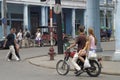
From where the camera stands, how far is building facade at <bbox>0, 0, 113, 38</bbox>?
52.0 meters

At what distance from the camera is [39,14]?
2264 inches

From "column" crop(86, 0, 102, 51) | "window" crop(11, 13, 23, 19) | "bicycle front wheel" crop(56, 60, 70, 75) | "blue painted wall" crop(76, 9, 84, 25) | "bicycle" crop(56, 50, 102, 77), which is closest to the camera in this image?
"bicycle" crop(56, 50, 102, 77)

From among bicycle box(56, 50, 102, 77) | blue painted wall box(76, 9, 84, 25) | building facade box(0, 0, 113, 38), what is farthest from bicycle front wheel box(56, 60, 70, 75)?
blue painted wall box(76, 9, 84, 25)

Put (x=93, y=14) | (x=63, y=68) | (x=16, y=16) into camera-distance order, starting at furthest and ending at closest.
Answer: (x=16, y=16) → (x=93, y=14) → (x=63, y=68)

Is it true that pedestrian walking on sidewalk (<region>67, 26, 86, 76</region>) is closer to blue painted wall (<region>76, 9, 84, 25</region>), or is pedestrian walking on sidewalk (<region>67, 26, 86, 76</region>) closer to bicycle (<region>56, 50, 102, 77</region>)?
bicycle (<region>56, 50, 102, 77</region>)

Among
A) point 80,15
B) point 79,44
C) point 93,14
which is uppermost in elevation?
point 80,15

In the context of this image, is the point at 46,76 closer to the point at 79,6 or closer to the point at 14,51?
the point at 14,51

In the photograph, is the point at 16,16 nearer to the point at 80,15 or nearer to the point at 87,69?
the point at 80,15

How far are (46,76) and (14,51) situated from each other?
7931mm

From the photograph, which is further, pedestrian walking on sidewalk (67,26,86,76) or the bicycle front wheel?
the bicycle front wheel

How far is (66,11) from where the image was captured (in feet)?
205

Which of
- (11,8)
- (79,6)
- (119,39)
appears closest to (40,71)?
(119,39)

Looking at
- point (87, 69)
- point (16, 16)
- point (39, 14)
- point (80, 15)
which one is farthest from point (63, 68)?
point (80, 15)

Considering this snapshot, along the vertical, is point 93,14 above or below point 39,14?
below
